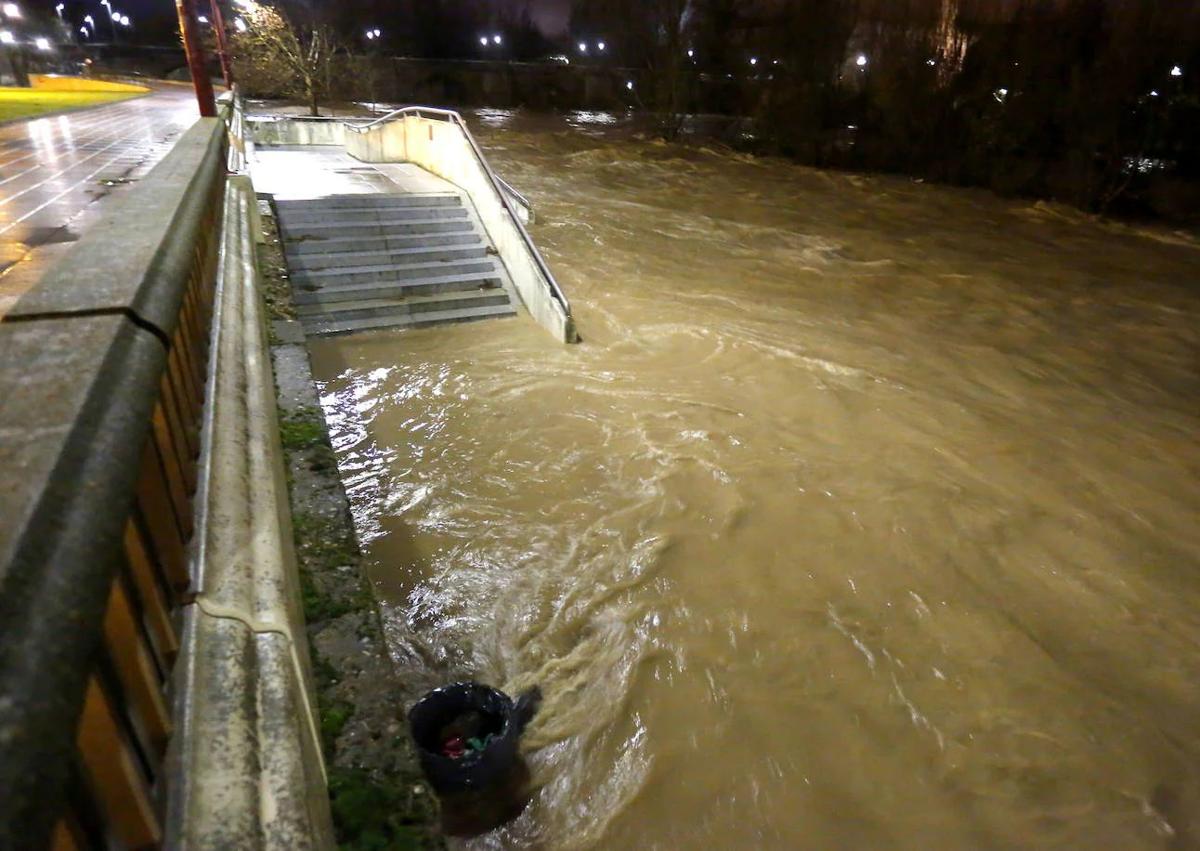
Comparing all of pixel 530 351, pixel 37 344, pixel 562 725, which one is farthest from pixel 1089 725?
pixel 530 351

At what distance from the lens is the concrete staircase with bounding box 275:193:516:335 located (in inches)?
350

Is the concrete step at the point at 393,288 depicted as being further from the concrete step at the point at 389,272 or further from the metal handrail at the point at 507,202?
the metal handrail at the point at 507,202

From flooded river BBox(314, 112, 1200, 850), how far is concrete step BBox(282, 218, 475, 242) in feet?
6.95

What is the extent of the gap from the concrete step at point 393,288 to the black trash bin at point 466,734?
656 centimetres

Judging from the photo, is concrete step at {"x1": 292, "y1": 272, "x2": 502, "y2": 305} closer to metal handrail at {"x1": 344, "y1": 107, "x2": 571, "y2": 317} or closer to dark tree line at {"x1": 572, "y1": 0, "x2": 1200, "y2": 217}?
metal handrail at {"x1": 344, "y1": 107, "x2": 571, "y2": 317}

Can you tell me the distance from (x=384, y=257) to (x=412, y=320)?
1310 millimetres

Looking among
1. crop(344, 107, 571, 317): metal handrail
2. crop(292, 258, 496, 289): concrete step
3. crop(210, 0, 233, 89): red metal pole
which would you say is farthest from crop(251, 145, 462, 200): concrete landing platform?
crop(210, 0, 233, 89): red metal pole

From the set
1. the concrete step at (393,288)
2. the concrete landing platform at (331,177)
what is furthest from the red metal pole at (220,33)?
the concrete step at (393,288)

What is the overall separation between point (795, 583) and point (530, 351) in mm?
4715

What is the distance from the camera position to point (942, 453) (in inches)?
265

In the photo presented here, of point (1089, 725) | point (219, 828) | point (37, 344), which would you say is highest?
point (37, 344)

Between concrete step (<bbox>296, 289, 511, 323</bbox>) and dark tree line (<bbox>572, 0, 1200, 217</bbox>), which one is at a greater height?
dark tree line (<bbox>572, 0, 1200, 217</bbox>)

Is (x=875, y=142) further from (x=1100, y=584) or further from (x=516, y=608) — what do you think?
(x=516, y=608)

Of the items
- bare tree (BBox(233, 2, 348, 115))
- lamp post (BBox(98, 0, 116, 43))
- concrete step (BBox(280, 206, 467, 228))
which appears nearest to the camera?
concrete step (BBox(280, 206, 467, 228))
